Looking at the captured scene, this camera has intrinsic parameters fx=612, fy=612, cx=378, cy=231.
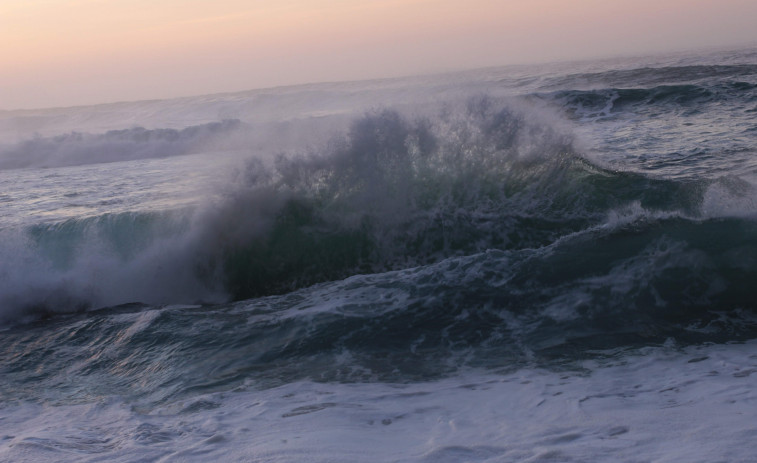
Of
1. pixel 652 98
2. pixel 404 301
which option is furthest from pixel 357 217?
pixel 652 98

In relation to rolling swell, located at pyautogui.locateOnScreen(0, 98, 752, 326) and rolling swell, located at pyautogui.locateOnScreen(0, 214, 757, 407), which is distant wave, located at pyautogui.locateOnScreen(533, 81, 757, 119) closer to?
rolling swell, located at pyautogui.locateOnScreen(0, 98, 752, 326)

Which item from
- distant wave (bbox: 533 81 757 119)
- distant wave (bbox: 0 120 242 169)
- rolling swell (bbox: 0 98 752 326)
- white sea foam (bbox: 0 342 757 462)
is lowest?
white sea foam (bbox: 0 342 757 462)

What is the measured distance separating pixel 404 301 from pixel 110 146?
20.8 metres

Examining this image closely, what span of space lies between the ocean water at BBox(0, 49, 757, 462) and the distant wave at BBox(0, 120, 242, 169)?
10.8 meters

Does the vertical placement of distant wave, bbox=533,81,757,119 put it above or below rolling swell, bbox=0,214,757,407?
above

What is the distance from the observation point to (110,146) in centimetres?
2338

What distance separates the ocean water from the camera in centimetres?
354

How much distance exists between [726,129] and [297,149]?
8.59 meters

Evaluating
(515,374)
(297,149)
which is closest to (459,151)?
(297,149)

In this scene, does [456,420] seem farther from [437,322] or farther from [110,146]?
[110,146]

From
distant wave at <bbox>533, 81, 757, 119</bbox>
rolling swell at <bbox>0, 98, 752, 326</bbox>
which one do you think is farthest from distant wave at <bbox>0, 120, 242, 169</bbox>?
rolling swell at <bbox>0, 98, 752, 326</bbox>

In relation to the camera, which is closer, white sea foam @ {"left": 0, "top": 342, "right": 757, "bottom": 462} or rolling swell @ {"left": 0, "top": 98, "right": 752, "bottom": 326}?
white sea foam @ {"left": 0, "top": 342, "right": 757, "bottom": 462}

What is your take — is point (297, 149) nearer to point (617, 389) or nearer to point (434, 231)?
point (434, 231)

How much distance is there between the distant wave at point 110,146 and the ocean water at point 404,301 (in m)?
10.8
